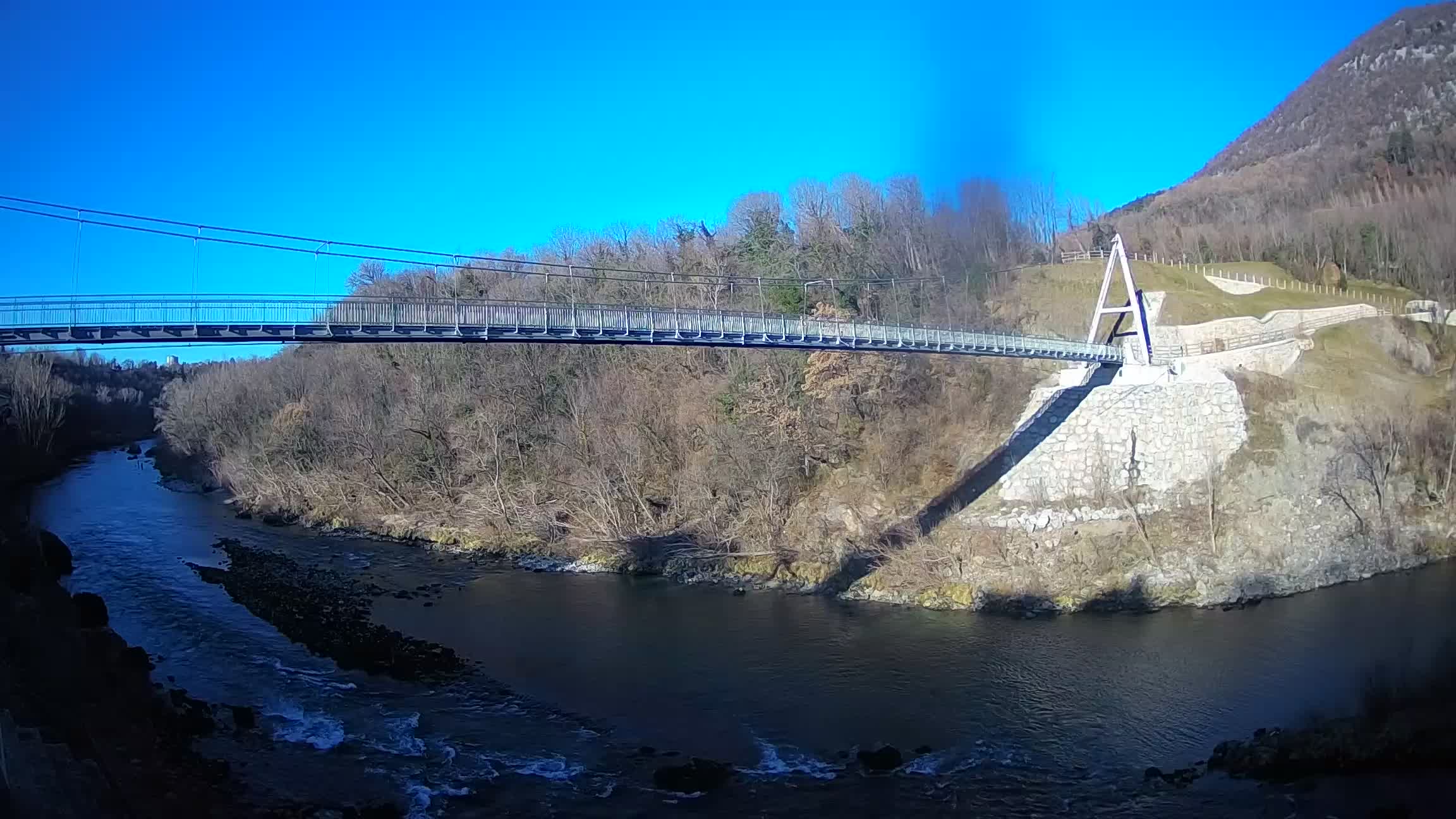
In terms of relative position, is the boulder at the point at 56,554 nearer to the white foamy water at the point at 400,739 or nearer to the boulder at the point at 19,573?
the boulder at the point at 19,573

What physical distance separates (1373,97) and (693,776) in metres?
60.5

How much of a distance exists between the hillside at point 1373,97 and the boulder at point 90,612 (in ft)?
154

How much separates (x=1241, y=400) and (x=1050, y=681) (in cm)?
1115

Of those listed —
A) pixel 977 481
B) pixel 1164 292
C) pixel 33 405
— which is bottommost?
pixel 977 481

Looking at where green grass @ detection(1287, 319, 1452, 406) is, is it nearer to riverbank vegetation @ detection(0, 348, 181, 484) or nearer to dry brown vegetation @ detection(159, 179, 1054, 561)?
dry brown vegetation @ detection(159, 179, 1054, 561)

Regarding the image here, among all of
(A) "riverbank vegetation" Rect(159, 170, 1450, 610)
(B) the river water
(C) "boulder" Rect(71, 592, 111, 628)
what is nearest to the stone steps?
(B) the river water

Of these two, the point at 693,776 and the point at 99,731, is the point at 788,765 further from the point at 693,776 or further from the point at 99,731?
the point at 99,731

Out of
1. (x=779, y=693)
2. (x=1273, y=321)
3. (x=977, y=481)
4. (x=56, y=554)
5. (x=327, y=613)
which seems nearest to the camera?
(x=779, y=693)

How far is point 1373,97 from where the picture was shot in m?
49.2

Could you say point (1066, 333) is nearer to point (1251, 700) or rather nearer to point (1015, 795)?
point (1251, 700)

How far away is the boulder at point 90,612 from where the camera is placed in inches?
540

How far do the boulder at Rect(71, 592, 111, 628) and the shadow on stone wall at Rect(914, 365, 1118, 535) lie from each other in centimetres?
1555

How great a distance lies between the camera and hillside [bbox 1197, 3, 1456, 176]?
41.9 m

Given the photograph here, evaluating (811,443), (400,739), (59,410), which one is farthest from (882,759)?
(59,410)
